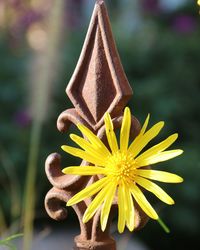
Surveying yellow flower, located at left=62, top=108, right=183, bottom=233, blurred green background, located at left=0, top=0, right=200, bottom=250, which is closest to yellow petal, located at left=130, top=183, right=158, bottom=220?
yellow flower, located at left=62, top=108, right=183, bottom=233

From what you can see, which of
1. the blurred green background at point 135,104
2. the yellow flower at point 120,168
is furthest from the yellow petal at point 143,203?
the blurred green background at point 135,104

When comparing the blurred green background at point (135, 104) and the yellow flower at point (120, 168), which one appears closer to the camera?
the yellow flower at point (120, 168)

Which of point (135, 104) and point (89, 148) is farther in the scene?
point (135, 104)

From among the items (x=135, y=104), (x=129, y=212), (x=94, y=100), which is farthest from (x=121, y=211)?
(x=135, y=104)

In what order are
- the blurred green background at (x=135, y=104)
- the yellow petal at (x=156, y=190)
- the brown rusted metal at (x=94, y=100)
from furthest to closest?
the blurred green background at (x=135, y=104)
the brown rusted metal at (x=94, y=100)
the yellow petal at (x=156, y=190)

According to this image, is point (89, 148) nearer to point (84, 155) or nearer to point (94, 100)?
point (84, 155)

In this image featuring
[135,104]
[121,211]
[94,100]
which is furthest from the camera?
[135,104]

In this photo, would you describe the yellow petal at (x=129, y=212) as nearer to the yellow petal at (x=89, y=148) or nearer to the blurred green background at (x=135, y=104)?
the yellow petal at (x=89, y=148)
